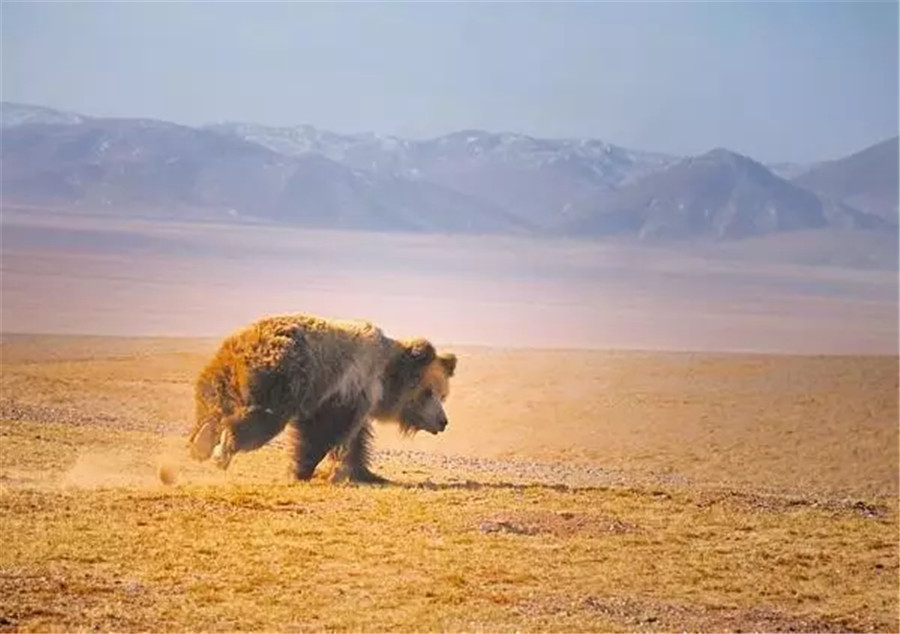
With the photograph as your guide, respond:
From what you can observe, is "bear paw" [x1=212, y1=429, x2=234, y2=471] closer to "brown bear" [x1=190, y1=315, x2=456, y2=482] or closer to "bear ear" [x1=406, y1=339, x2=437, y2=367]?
"brown bear" [x1=190, y1=315, x2=456, y2=482]

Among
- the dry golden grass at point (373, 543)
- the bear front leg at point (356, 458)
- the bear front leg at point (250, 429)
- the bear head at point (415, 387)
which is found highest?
the bear head at point (415, 387)

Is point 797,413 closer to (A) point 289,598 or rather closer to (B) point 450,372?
(B) point 450,372

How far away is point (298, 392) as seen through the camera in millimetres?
12234

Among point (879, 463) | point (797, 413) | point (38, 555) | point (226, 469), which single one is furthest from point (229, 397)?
point (797, 413)

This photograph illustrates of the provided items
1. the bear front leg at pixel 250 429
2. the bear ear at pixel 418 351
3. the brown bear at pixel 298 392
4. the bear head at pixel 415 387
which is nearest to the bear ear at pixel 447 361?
the bear head at pixel 415 387

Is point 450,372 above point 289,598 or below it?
above

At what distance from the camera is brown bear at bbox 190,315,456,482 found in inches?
476

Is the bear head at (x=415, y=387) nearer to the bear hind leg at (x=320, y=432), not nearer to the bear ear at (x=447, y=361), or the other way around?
the bear ear at (x=447, y=361)

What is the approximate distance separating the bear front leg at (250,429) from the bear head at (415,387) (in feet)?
4.99

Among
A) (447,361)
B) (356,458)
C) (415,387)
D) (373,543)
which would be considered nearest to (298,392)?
(356,458)

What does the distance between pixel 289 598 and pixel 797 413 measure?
853 inches

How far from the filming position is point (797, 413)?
28.3 m

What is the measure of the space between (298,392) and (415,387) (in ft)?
5.74

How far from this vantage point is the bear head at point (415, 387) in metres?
13.6
